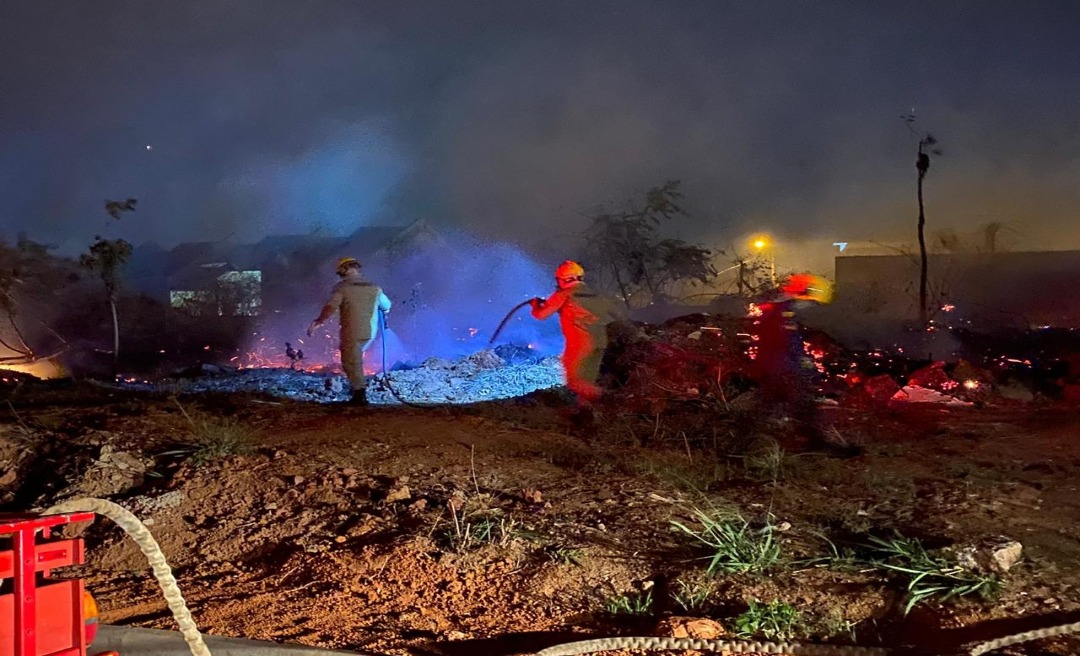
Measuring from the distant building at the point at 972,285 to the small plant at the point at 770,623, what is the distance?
732 inches

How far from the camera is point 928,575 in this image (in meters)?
3.75

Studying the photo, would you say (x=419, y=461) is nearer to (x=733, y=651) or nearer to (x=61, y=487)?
(x=61, y=487)

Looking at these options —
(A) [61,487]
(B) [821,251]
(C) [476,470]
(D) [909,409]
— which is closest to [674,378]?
(D) [909,409]

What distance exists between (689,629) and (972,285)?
78.0ft

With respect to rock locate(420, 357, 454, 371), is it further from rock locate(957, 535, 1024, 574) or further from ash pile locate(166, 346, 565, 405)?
rock locate(957, 535, 1024, 574)

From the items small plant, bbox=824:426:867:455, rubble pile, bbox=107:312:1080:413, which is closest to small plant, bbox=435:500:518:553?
small plant, bbox=824:426:867:455

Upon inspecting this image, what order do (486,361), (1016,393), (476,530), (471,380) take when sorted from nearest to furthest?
(476,530)
(1016,393)
(471,380)
(486,361)

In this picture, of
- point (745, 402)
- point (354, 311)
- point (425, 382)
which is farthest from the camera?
point (425, 382)

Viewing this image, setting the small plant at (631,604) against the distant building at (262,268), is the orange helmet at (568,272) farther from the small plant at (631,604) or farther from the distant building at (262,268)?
the distant building at (262,268)

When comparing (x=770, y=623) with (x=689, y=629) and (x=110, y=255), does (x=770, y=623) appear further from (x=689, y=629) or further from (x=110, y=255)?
(x=110, y=255)

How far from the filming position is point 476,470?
5.74 metres

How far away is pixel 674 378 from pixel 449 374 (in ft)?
13.2

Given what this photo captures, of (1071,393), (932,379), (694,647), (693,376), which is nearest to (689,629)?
(694,647)

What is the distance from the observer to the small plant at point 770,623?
11.2ft
